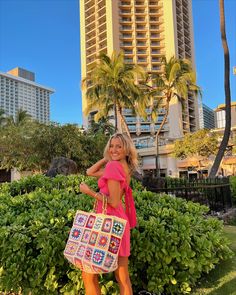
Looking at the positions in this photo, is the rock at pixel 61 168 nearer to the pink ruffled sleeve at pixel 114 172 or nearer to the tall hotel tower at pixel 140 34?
the pink ruffled sleeve at pixel 114 172

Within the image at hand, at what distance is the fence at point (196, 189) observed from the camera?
8023 millimetres

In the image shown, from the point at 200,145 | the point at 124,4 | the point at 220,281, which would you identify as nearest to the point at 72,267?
the point at 220,281

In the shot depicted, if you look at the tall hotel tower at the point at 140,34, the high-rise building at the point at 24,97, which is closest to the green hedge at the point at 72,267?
the high-rise building at the point at 24,97

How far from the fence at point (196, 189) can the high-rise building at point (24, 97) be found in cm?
5918

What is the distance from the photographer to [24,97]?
70.8 m

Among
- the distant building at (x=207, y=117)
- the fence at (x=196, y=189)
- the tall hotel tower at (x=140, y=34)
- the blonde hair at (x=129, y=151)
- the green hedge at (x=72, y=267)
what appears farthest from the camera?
the distant building at (x=207, y=117)

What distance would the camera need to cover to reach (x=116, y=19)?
74062 mm

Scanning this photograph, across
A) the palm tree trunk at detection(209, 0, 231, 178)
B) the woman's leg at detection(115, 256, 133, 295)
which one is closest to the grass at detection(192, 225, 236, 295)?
the woman's leg at detection(115, 256, 133, 295)

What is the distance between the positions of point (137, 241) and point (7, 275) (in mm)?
1440

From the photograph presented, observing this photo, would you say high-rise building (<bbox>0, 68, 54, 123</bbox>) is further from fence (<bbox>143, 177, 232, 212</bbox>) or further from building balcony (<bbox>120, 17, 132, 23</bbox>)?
fence (<bbox>143, 177, 232, 212</bbox>)

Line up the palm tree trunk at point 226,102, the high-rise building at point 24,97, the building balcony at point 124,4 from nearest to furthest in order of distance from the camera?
the palm tree trunk at point 226,102 → the high-rise building at point 24,97 → the building balcony at point 124,4

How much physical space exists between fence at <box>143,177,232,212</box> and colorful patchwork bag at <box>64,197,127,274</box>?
5440mm

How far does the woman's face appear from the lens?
268cm

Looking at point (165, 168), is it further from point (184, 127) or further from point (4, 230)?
point (4, 230)
